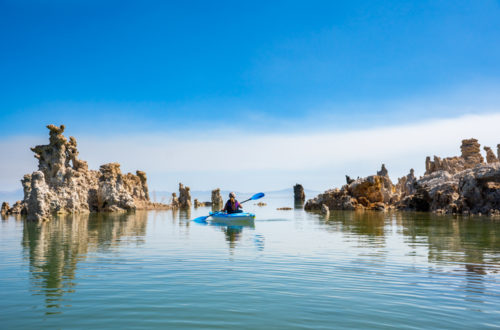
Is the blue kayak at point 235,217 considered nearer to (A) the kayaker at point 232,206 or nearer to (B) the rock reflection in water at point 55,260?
(A) the kayaker at point 232,206

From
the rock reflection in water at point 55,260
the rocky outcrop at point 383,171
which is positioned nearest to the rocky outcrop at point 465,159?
the rocky outcrop at point 383,171

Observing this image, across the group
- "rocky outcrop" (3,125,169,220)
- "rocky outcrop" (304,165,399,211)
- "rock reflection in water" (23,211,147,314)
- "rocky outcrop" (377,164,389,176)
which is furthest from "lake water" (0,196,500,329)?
"rocky outcrop" (377,164,389,176)

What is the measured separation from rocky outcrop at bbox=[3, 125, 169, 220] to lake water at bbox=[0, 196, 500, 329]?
23.9 m

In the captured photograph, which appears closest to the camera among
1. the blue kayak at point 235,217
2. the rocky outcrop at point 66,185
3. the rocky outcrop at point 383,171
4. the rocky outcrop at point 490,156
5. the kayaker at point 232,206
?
the blue kayak at point 235,217

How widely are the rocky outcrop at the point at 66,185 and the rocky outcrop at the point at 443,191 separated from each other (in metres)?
42.0

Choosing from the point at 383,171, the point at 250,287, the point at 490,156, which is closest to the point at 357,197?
the point at 383,171

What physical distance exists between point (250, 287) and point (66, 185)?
59.2m

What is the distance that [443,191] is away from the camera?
206 ft

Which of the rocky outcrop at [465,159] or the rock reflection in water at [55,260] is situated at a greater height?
the rocky outcrop at [465,159]

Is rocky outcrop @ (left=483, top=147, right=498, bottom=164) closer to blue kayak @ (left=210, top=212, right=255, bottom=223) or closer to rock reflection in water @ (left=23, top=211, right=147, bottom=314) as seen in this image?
blue kayak @ (left=210, top=212, right=255, bottom=223)

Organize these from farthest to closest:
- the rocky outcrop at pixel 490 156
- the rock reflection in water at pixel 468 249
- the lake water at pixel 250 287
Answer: the rocky outcrop at pixel 490 156 < the rock reflection in water at pixel 468 249 < the lake water at pixel 250 287

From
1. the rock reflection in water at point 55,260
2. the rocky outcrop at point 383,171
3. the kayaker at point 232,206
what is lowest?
the rock reflection in water at point 55,260

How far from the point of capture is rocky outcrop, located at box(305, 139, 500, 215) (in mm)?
53281

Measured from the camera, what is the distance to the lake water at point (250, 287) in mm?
8484
